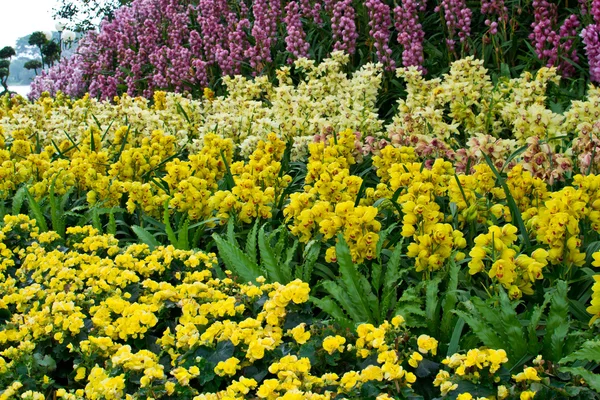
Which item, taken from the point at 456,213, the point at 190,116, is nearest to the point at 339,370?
the point at 456,213

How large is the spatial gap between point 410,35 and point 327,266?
3.81 metres

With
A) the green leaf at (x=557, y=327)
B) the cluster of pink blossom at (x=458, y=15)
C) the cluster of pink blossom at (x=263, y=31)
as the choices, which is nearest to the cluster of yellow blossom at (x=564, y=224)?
the green leaf at (x=557, y=327)

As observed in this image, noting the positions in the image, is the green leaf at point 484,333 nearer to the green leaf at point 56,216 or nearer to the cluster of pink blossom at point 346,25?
the green leaf at point 56,216

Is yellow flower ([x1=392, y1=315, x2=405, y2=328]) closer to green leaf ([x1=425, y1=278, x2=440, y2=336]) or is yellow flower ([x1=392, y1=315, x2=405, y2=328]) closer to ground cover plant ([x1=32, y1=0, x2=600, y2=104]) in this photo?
green leaf ([x1=425, y1=278, x2=440, y2=336])

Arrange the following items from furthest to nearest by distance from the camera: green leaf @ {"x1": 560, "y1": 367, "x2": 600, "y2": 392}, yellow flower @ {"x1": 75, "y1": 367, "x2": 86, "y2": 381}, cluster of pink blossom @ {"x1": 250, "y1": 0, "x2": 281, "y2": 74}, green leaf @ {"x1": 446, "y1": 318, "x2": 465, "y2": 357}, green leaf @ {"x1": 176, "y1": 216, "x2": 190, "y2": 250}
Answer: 1. cluster of pink blossom @ {"x1": 250, "y1": 0, "x2": 281, "y2": 74}
2. green leaf @ {"x1": 176, "y1": 216, "x2": 190, "y2": 250}
3. green leaf @ {"x1": 446, "y1": 318, "x2": 465, "y2": 357}
4. yellow flower @ {"x1": 75, "y1": 367, "x2": 86, "y2": 381}
5. green leaf @ {"x1": 560, "y1": 367, "x2": 600, "y2": 392}

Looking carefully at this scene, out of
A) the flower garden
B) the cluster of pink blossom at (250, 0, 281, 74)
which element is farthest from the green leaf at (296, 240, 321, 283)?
the cluster of pink blossom at (250, 0, 281, 74)

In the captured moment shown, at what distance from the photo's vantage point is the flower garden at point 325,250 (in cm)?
211

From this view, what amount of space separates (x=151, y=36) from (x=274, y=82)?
273 cm

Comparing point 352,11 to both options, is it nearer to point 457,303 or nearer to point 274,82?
point 274,82

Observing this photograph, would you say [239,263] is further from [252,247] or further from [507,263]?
[507,263]

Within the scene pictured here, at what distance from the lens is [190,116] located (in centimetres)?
622

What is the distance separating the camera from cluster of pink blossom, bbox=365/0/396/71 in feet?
21.2

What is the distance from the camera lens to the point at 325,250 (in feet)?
11.1

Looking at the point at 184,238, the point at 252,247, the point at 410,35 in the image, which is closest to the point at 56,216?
the point at 184,238
